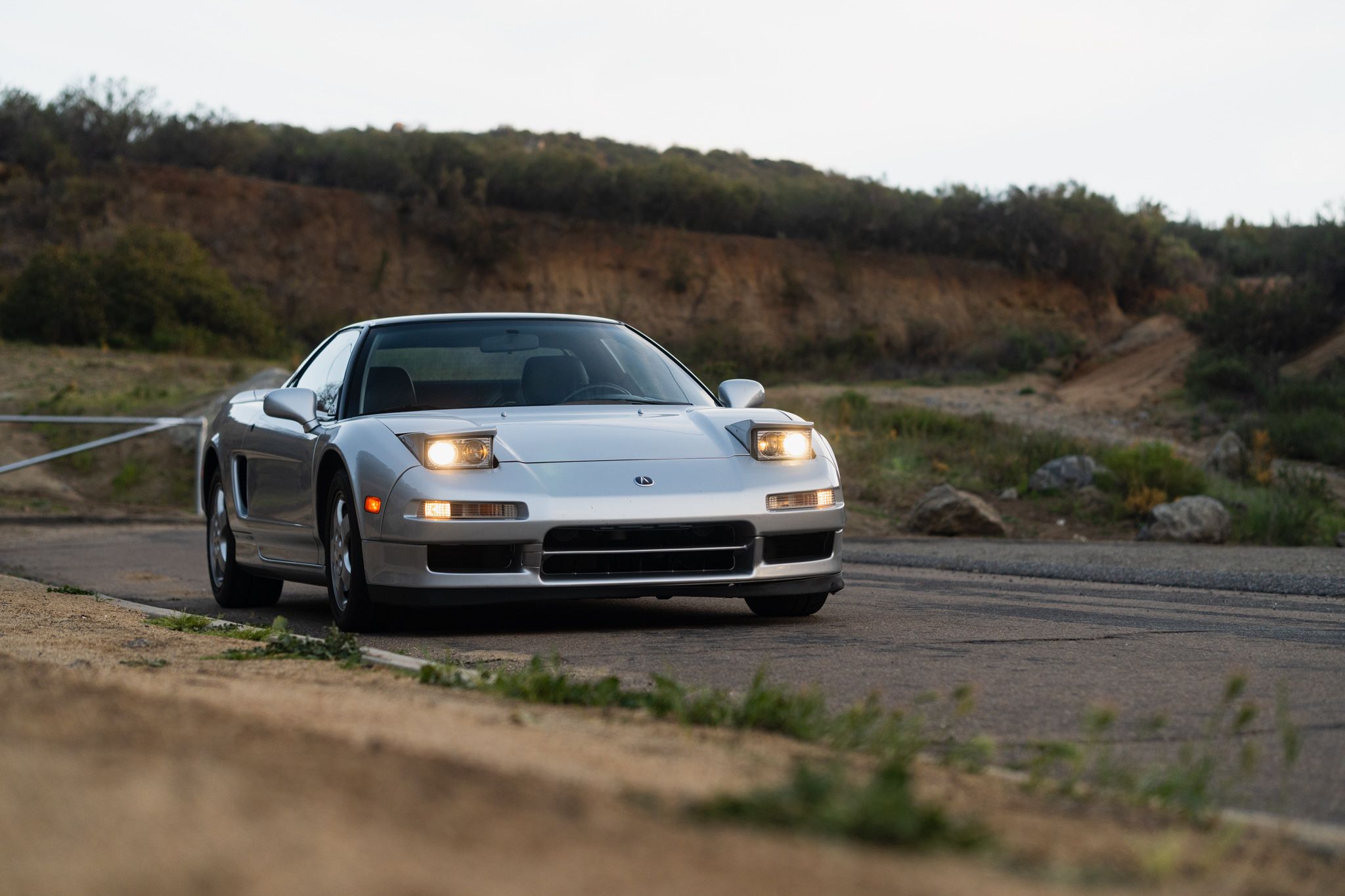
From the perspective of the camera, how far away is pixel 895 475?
2008 centimetres

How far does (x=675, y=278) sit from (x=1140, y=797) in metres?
46.6

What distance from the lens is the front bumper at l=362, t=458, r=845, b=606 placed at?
714 cm

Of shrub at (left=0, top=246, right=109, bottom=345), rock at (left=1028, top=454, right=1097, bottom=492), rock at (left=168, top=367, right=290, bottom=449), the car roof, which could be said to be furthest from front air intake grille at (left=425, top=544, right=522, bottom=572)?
shrub at (left=0, top=246, right=109, bottom=345)

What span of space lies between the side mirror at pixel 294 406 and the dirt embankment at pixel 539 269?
118 ft

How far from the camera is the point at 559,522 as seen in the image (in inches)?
281

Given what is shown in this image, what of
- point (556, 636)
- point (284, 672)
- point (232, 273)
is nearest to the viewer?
point (284, 672)

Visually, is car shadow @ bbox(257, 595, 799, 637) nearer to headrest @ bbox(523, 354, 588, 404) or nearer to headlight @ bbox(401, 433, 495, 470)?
headlight @ bbox(401, 433, 495, 470)

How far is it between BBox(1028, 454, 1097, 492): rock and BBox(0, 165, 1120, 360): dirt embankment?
90.6ft

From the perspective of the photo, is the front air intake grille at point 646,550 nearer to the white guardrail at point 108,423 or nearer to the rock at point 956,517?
the rock at point 956,517

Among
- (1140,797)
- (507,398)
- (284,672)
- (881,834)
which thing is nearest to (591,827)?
(881,834)

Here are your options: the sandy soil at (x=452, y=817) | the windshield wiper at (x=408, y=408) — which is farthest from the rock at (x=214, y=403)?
the sandy soil at (x=452, y=817)

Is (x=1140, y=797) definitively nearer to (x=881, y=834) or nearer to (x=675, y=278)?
(x=881, y=834)

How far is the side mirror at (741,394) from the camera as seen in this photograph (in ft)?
27.7

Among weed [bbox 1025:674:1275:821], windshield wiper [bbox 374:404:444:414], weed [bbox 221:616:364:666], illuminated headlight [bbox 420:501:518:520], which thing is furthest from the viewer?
windshield wiper [bbox 374:404:444:414]
